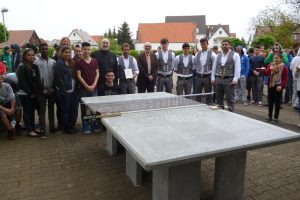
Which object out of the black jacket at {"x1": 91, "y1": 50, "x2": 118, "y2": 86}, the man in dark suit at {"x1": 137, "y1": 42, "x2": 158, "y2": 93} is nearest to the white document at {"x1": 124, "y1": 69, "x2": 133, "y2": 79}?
the black jacket at {"x1": 91, "y1": 50, "x2": 118, "y2": 86}

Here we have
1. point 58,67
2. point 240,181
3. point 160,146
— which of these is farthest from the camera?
point 58,67

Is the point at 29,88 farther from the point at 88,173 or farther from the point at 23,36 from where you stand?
the point at 23,36

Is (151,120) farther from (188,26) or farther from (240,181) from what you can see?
(188,26)

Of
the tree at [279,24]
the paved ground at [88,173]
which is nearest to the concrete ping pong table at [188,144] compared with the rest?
the paved ground at [88,173]

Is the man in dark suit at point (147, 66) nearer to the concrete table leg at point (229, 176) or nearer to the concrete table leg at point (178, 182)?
the concrete table leg at point (229, 176)

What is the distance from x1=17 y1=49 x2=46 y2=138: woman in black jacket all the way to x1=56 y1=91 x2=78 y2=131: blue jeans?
41 cm

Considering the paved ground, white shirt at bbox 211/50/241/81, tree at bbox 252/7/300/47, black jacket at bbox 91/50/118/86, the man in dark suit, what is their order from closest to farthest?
the paved ground → black jacket at bbox 91/50/118/86 → white shirt at bbox 211/50/241/81 → the man in dark suit → tree at bbox 252/7/300/47

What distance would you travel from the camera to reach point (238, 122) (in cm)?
365

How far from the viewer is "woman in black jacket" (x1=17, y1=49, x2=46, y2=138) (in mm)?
6062

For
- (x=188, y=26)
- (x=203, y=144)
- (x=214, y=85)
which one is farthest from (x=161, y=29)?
(x=203, y=144)

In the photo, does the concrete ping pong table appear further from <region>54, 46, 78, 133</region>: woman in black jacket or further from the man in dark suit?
the man in dark suit

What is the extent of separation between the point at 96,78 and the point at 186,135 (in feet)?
13.1

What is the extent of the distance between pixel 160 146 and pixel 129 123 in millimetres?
945

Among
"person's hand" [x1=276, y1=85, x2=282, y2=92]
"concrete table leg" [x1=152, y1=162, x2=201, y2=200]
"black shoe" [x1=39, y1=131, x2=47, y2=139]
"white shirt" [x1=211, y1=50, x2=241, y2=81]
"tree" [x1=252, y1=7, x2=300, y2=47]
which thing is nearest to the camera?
"concrete table leg" [x1=152, y1=162, x2=201, y2=200]
